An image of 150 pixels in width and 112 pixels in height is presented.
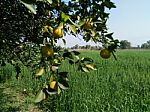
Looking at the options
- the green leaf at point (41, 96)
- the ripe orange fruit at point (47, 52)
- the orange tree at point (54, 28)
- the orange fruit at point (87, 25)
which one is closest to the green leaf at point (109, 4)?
the orange tree at point (54, 28)

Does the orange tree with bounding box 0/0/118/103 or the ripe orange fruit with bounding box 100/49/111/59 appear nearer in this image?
the orange tree with bounding box 0/0/118/103

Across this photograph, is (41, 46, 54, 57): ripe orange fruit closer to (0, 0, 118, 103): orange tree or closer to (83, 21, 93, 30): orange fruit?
(0, 0, 118, 103): orange tree

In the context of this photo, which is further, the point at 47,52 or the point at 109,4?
the point at 109,4

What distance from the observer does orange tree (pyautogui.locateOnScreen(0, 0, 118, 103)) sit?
141 centimetres

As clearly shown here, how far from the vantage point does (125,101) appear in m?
8.12

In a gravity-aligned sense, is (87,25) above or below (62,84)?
above

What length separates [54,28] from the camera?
152cm

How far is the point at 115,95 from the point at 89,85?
2.23m

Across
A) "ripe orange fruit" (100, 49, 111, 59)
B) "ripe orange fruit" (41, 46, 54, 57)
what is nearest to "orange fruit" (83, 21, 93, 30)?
"ripe orange fruit" (100, 49, 111, 59)

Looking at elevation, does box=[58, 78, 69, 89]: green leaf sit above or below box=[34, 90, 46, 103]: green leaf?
above

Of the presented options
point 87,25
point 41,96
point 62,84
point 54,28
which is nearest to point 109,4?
point 87,25

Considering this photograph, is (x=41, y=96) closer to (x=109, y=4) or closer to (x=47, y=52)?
(x=47, y=52)

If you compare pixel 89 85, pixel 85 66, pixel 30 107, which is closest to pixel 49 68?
pixel 85 66

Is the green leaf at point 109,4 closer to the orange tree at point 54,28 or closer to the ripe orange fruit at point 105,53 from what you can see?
the orange tree at point 54,28
